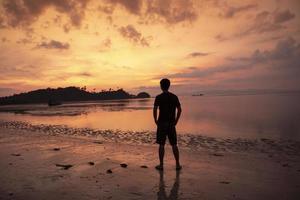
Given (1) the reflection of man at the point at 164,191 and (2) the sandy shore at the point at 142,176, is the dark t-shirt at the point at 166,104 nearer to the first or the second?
(2) the sandy shore at the point at 142,176

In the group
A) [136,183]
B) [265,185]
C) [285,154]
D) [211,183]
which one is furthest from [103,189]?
[285,154]

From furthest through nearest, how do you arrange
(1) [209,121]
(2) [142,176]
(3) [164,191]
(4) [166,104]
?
(1) [209,121], (4) [166,104], (2) [142,176], (3) [164,191]

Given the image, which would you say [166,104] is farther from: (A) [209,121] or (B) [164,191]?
(A) [209,121]

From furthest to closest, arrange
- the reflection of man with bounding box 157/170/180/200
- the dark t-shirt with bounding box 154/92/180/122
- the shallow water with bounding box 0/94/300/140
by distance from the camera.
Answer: the shallow water with bounding box 0/94/300/140 < the dark t-shirt with bounding box 154/92/180/122 < the reflection of man with bounding box 157/170/180/200

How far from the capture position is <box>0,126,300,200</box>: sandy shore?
699cm

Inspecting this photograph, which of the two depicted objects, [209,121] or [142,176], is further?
[209,121]

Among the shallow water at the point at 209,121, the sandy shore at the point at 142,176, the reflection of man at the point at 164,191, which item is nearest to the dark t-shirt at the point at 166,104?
the sandy shore at the point at 142,176

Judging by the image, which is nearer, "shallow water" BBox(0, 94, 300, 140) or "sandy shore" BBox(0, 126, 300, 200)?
"sandy shore" BBox(0, 126, 300, 200)

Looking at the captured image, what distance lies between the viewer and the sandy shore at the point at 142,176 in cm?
699

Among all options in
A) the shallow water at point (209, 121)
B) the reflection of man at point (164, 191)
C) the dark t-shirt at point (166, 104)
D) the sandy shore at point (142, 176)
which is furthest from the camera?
the shallow water at point (209, 121)

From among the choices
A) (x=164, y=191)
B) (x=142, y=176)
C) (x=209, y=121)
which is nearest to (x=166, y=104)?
(x=142, y=176)

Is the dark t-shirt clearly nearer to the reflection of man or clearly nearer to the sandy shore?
the sandy shore

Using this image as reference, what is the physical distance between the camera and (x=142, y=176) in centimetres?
859

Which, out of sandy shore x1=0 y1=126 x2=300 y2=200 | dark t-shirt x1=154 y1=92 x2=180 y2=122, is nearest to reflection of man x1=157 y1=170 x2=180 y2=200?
sandy shore x1=0 y1=126 x2=300 y2=200
